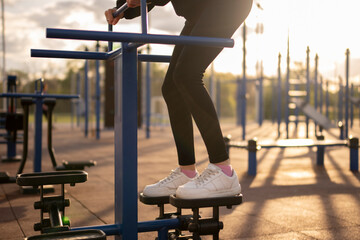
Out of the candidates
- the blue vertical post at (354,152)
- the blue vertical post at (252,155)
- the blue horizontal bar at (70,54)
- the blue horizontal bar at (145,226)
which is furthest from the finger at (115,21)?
the blue vertical post at (354,152)

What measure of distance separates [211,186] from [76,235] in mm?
521

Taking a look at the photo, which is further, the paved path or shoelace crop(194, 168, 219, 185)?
the paved path

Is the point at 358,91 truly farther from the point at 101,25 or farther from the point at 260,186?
the point at 101,25

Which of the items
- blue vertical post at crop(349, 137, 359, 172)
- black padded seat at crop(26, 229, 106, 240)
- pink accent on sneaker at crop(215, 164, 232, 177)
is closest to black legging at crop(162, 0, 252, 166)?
pink accent on sneaker at crop(215, 164, 232, 177)

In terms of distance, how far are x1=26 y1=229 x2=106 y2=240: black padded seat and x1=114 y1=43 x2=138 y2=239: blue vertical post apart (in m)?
0.12

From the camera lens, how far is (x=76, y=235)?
1418mm

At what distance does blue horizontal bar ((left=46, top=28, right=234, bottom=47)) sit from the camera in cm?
121

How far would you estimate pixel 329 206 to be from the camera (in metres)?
2.78

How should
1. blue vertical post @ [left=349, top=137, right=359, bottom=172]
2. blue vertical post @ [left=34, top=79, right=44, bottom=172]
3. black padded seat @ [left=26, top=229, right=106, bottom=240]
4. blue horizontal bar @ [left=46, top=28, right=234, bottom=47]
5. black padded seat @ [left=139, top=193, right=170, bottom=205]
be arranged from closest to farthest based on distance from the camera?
1. blue horizontal bar @ [left=46, top=28, right=234, bottom=47]
2. black padded seat @ [left=26, top=229, right=106, bottom=240]
3. black padded seat @ [left=139, top=193, right=170, bottom=205]
4. blue vertical post @ [left=34, top=79, right=44, bottom=172]
5. blue vertical post @ [left=349, top=137, right=359, bottom=172]

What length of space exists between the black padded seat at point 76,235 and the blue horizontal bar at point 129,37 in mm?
642

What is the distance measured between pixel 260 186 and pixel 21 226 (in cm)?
202

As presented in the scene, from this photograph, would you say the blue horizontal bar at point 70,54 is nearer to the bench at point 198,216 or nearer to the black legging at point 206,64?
the black legging at point 206,64

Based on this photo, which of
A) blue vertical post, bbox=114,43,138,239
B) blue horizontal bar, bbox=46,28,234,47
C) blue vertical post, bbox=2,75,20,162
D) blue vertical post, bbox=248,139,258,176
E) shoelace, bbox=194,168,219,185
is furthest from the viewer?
blue vertical post, bbox=2,75,20,162

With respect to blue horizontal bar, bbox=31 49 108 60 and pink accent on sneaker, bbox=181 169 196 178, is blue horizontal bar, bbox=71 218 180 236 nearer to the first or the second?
pink accent on sneaker, bbox=181 169 196 178
